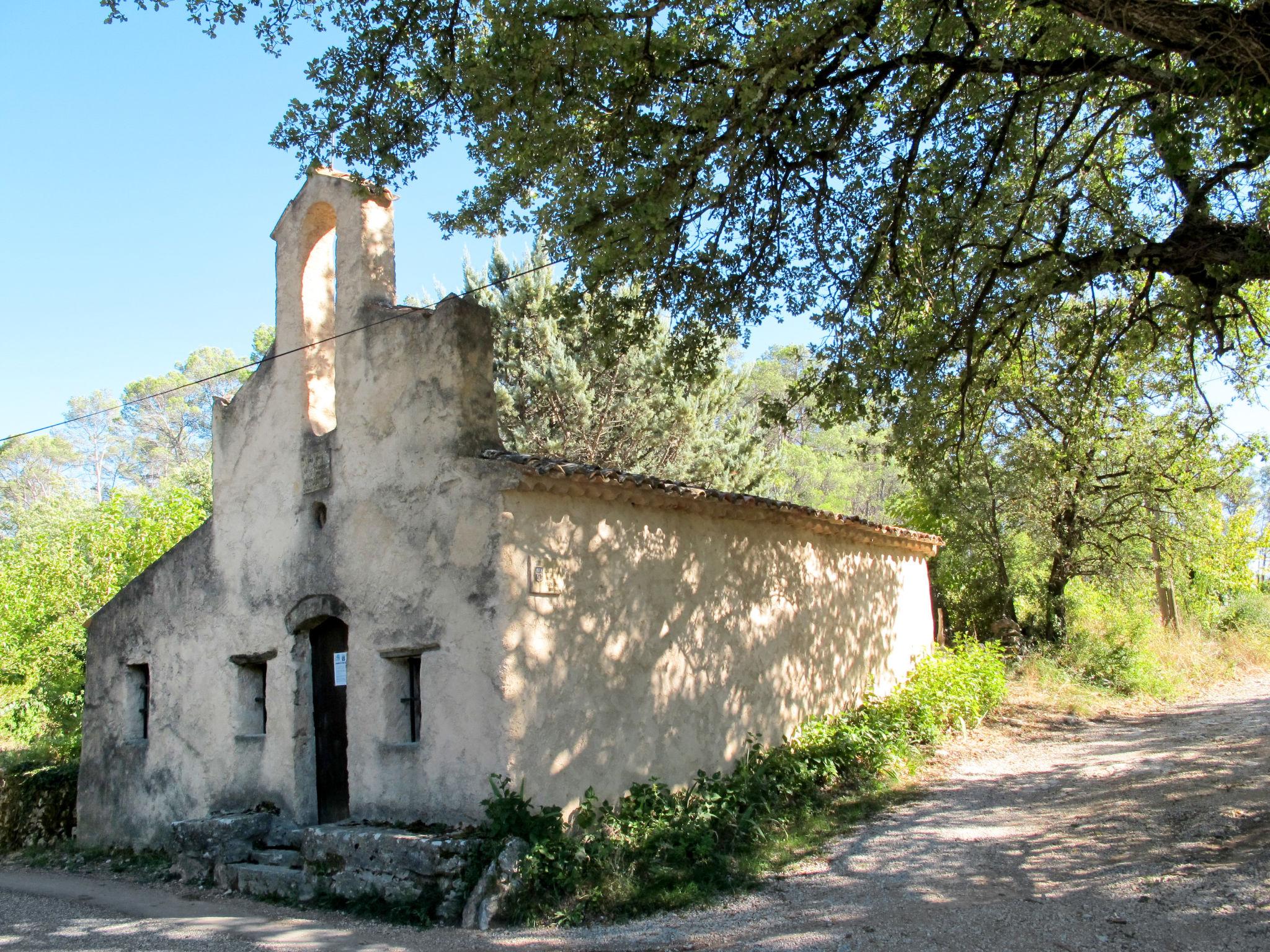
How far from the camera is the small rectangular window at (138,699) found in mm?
11680

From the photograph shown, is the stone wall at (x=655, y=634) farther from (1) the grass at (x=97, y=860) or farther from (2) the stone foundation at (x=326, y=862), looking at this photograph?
(1) the grass at (x=97, y=860)

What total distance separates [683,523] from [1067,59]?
5337 millimetres

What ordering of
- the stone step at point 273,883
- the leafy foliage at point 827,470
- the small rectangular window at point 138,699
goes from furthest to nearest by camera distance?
the leafy foliage at point 827,470 → the small rectangular window at point 138,699 → the stone step at point 273,883

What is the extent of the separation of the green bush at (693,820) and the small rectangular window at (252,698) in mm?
4071

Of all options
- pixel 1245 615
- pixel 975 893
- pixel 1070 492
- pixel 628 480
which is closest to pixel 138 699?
pixel 628 480

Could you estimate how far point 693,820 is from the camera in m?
8.54

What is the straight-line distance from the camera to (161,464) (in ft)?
178

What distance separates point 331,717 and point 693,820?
390cm

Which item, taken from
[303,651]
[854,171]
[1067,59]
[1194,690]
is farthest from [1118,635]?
[303,651]

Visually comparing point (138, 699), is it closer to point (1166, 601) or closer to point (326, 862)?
point (326, 862)

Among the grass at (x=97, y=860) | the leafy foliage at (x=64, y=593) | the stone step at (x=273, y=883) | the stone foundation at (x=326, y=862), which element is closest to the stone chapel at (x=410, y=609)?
the grass at (x=97, y=860)

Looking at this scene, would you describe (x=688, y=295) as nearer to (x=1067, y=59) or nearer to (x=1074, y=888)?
(x=1067, y=59)

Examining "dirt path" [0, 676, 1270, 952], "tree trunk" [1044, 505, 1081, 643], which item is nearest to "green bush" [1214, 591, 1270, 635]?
"tree trunk" [1044, 505, 1081, 643]

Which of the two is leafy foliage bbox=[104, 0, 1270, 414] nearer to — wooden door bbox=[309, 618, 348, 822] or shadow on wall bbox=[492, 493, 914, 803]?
shadow on wall bbox=[492, 493, 914, 803]
